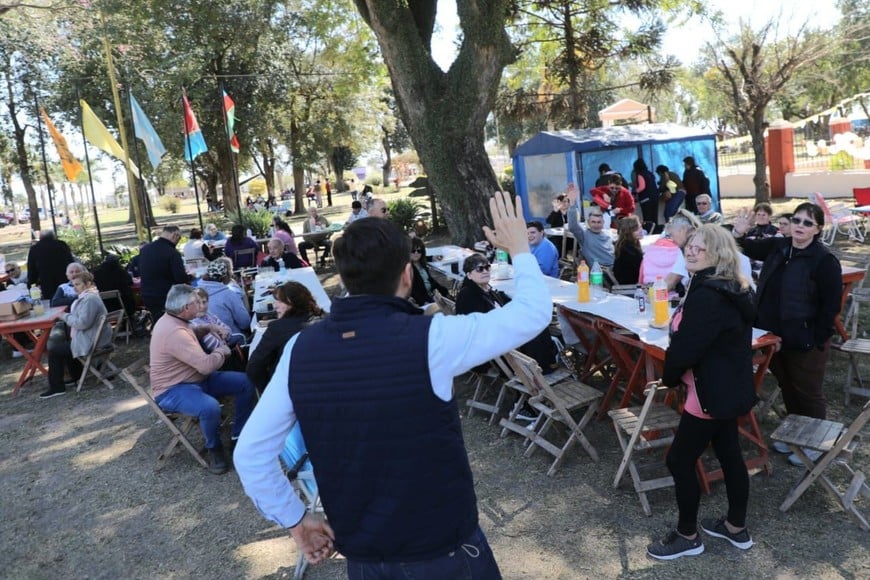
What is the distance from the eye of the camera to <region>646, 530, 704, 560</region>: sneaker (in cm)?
331

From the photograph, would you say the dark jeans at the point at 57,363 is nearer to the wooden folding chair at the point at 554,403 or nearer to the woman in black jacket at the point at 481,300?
the woman in black jacket at the point at 481,300

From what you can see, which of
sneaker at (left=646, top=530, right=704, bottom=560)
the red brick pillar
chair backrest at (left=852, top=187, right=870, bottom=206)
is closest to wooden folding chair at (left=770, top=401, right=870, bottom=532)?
sneaker at (left=646, top=530, right=704, bottom=560)

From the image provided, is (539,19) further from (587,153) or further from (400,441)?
(400,441)

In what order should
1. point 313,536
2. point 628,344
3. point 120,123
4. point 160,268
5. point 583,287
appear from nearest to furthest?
point 313,536, point 628,344, point 583,287, point 160,268, point 120,123

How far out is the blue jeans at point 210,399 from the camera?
489 centimetres

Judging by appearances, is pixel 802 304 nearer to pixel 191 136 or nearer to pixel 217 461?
pixel 217 461

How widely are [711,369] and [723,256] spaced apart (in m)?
0.52

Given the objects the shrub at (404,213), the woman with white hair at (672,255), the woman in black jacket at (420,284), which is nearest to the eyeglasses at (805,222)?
the woman with white hair at (672,255)

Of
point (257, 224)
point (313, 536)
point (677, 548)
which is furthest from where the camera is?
point (257, 224)

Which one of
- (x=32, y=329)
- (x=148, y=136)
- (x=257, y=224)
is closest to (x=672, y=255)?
(x=32, y=329)

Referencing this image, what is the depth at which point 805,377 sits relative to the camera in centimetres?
414

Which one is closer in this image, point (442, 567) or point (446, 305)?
point (442, 567)

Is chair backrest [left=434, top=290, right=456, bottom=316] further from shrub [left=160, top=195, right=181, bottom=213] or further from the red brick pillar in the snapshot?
shrub [left=160, top=195, right=181, bottom=213]

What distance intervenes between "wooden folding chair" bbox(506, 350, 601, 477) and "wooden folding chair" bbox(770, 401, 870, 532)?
3.88 feet
